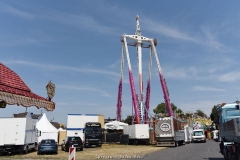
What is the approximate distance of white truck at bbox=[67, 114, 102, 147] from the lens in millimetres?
31047

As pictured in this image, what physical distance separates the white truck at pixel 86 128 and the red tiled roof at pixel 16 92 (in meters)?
24.6

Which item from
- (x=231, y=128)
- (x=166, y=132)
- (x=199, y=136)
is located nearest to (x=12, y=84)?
(x=231, y=128)

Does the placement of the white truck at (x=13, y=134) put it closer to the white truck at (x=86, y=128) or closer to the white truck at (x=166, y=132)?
the white truck at (x=86, y=128)

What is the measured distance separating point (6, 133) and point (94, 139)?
42.4ft

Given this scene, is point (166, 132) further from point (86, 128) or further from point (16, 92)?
point (16, 92)

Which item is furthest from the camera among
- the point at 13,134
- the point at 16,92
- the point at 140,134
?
the point at 140,134

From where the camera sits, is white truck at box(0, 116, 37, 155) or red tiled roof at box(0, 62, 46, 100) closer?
red tiled roof at box(0, 62, 46, 100)

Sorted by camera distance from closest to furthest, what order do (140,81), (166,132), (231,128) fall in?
1. (231,128)
2. (166,132)
3. (140,81)

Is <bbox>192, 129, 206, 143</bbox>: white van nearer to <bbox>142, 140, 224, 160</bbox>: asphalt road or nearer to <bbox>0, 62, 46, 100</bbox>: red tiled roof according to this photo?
<bbox>142, 140, 224, 160</bbox>: asphalt road

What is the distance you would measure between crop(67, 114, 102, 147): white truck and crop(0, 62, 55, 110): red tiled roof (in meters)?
24.6

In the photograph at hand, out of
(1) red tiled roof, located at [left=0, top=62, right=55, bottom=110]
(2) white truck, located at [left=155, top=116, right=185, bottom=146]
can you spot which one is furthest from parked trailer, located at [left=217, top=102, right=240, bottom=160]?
(2) white truck, located at [left=155, top=116, right=185, bottom=146]

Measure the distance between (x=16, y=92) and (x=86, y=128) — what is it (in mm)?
26388

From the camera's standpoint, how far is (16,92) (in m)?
6.11

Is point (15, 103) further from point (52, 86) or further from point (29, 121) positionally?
point (29, 121)
